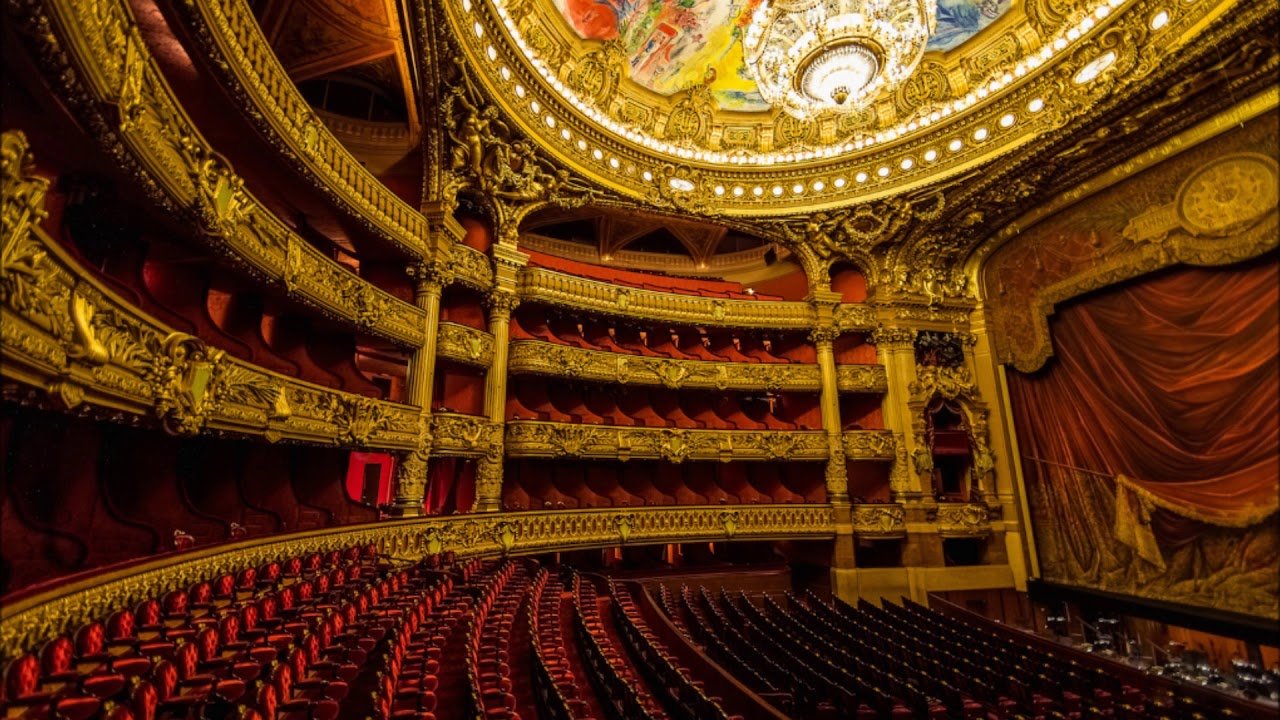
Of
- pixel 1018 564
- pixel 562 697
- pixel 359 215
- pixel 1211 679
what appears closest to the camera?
pixel 562 697

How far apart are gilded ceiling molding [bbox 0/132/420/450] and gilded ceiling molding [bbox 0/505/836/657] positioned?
0.78 m

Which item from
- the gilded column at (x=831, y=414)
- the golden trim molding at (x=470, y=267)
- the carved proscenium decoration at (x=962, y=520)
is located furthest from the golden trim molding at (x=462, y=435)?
the carved proscenium decoration at (x=962, y=520)

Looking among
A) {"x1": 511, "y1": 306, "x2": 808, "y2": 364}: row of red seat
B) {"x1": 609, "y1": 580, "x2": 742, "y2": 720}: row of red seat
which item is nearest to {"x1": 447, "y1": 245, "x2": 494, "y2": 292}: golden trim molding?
{"x1": 511, "y1": 306, "x2": 808, "y2": 364}: row of red seat

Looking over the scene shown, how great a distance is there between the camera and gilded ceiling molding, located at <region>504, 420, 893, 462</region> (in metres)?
8.29

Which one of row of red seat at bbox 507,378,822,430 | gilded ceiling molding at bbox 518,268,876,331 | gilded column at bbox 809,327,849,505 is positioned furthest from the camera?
gilded column at bbox 809,327,849,505

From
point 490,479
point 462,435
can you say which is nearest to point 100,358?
point 462,435

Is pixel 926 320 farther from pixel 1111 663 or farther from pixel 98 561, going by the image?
pixel 98 561

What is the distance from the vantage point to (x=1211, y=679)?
Answer: 5.38 meters

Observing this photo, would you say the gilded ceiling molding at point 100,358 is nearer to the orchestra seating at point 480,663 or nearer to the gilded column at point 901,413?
the orchestra seating at point 480,663

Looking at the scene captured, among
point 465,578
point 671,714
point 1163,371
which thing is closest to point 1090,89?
point 1163,371

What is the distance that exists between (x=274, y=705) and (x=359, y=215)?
17.1 feet

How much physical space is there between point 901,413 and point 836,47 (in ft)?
21.7

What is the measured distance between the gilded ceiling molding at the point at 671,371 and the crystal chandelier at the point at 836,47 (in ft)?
15.0

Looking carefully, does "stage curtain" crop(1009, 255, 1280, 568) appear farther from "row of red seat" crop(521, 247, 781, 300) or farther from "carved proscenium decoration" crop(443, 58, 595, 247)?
"carved proscenium decoration" crop(443, 58, 595, 247)
